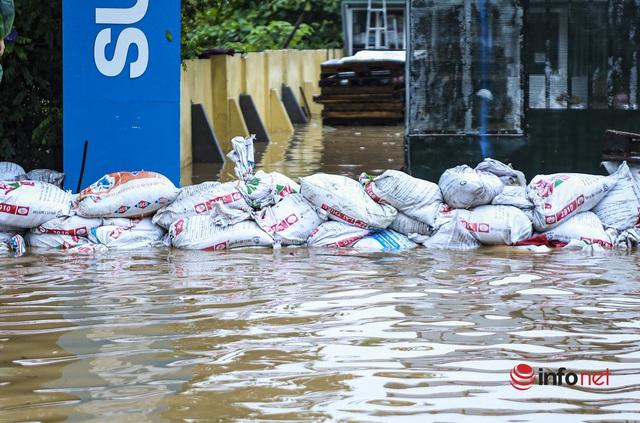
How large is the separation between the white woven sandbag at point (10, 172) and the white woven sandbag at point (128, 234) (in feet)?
3.32

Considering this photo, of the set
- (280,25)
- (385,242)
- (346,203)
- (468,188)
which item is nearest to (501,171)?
(468,188)

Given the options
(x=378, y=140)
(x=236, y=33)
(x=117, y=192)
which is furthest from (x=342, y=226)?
(x=236, y=33)

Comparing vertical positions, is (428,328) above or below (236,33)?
below

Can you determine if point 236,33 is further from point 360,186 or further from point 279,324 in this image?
point 279,324

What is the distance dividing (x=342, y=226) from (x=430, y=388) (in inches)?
155

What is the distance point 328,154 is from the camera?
16312 millimetres

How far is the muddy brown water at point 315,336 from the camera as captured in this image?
436 cm

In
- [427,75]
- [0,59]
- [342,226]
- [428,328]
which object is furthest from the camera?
[427,75]

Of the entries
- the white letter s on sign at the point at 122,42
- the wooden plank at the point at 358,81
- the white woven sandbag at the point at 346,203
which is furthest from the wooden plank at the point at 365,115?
the white woven sandbag at the point at 346,203

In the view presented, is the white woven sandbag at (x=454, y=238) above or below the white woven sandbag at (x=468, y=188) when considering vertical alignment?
below

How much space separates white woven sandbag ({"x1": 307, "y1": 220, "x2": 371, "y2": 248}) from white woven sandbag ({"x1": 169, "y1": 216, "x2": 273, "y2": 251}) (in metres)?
0.34

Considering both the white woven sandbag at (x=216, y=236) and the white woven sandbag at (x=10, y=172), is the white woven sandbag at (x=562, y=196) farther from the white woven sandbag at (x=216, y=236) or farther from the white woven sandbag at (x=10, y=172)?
the white woven sandbag at (x=10, y=172)

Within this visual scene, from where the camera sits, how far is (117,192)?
8.44 meters

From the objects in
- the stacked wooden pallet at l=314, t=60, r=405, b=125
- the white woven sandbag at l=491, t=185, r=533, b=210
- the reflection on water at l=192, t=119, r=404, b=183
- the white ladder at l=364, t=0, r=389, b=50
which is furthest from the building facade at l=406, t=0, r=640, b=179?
the white ladder at l=364, t=0, r=389, b=50
